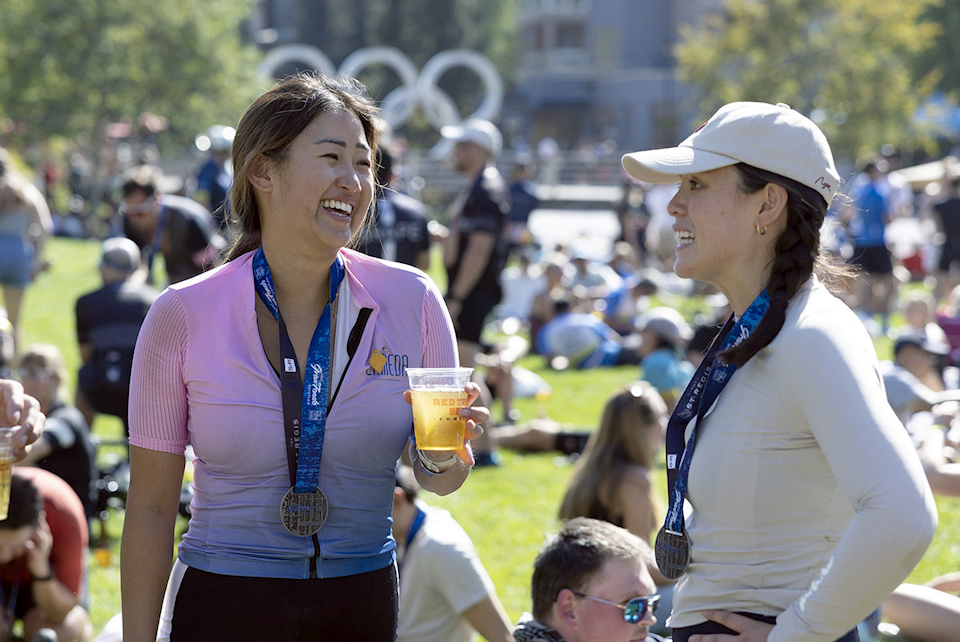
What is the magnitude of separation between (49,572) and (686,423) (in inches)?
145

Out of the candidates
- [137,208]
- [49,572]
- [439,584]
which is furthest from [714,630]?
[137,208]

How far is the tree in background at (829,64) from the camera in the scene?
28.1 meters

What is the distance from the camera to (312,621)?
258 centimetres

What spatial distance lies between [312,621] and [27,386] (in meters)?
4.18

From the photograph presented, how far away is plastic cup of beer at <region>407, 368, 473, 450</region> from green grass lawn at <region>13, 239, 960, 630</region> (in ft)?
8.49

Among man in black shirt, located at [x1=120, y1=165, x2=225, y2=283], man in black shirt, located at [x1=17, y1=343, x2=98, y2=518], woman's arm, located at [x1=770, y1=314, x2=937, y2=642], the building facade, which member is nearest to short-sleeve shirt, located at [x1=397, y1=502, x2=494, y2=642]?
woman's arm, located at [x1=770, y1=314, x2=937, y2=642]

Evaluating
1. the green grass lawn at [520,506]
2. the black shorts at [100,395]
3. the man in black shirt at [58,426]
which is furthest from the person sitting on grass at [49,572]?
the black shorts at [100,395]

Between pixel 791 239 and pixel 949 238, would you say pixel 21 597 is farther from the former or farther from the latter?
pixel 949 238

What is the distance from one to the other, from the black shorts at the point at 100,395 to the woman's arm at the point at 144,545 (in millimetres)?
4634

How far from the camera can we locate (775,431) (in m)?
2.28

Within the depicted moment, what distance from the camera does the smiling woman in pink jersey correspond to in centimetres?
258

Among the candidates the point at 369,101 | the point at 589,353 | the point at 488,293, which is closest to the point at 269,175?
the point at 369,101

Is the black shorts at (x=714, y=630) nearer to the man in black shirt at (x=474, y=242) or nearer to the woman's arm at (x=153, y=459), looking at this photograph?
the woman's arm at (x=153, y=459)

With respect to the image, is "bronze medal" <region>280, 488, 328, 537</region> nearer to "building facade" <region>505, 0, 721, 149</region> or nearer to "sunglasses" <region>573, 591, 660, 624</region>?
"sunglasses" <region>573, 591, 660, 624</region>
